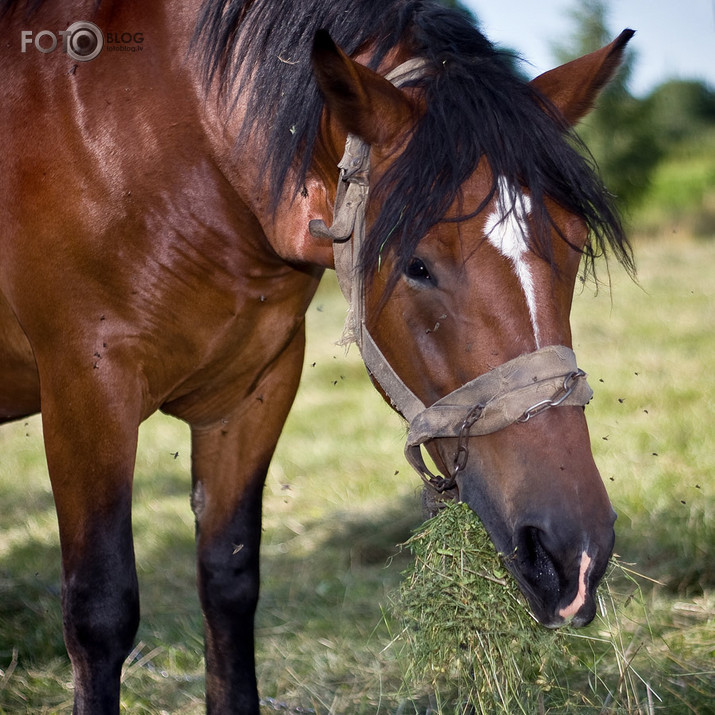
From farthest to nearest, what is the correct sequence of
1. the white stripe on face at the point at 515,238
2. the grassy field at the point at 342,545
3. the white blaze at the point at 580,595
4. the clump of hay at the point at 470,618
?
1. the grassy field at the point at 342,545
2. the clump of hay at the point at 470,618
3. the white stripe on face at the point at 515,238
4. the white blaze at the point at 580,595

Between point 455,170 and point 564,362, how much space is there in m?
0.44

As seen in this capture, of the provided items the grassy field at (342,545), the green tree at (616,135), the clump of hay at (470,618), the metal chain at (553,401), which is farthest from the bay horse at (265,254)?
the green tree at (616,135)

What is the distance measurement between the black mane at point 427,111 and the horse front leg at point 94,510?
71 centimetres

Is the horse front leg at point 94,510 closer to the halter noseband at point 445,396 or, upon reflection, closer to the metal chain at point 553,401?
the halter noseband at point 445,396

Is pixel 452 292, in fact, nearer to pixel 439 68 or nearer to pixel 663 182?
pixel 439 68

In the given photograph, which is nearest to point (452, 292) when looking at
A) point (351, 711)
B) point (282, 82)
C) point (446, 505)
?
point (446, 505)

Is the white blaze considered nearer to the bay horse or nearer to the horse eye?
the bay horse

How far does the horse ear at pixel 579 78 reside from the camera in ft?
6.55

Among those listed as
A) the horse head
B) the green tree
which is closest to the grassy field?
the horse head

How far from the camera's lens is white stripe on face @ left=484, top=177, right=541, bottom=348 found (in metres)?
1.68

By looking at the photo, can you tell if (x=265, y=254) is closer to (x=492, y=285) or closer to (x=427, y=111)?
(x=427, y=111)

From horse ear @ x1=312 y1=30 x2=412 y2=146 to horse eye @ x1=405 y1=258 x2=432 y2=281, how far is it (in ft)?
0.95

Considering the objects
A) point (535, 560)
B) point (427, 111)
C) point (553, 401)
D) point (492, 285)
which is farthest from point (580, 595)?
point (427, 111)

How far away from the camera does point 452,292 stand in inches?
67.4
